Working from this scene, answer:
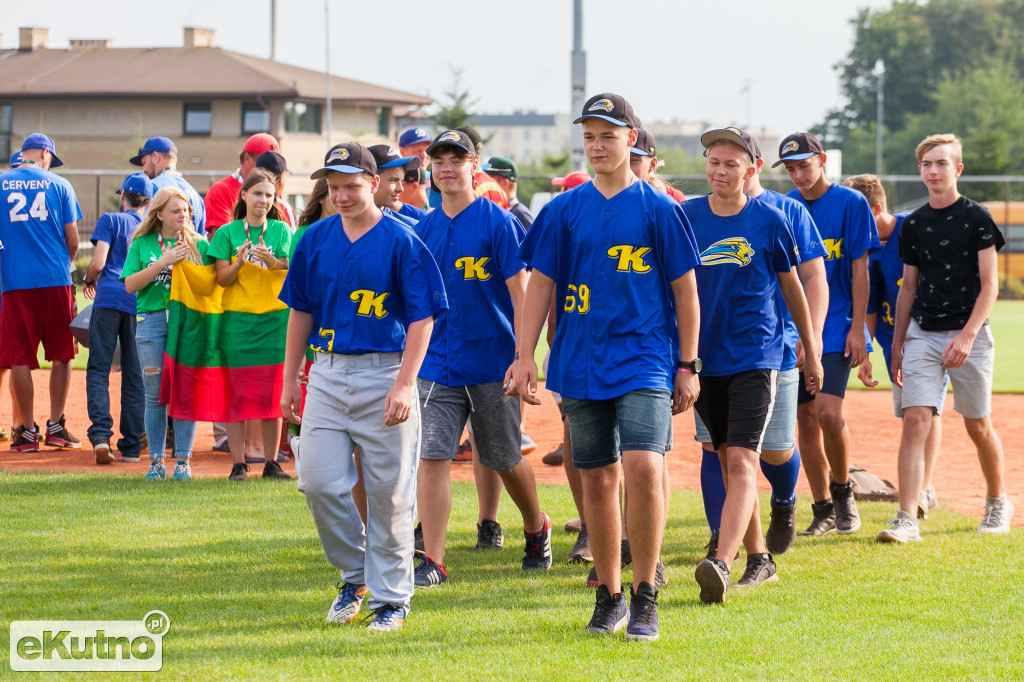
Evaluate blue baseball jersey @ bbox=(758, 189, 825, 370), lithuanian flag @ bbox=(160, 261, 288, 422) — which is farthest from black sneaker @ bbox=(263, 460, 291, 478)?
blue baseball jersey @ bbox=(758, 189, 825, 370)

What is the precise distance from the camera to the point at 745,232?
551 cm

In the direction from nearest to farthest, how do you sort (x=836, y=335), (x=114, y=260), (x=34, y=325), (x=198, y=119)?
(x=836, y=335) → (x=114, y=260) → (x=34, y=325) → (x=198, y=119)

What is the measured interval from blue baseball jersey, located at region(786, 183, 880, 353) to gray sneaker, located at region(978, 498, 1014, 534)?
134cm

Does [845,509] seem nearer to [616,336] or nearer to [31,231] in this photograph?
[616,336]

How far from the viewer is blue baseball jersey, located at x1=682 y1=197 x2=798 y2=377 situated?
549 centimetres

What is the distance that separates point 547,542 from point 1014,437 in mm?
6920

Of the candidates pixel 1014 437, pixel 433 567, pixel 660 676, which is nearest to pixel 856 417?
pixel 1014 437

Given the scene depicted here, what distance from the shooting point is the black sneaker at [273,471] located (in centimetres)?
845

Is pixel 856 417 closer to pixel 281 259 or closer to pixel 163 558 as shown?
pixel 281 259

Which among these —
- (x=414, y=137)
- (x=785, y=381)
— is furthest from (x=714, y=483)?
(x=414, y=137)

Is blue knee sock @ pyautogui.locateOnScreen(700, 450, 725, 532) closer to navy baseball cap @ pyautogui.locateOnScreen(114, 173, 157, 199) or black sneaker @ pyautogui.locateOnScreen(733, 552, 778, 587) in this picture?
black sneaker @ pyautogui.locateOnScreen(733, 552, 778, 587)

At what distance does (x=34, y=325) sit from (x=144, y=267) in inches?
70.5

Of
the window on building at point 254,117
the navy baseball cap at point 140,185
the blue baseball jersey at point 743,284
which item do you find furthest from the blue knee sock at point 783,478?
the window on building at point 254,117

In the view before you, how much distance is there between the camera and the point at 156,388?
8.42 m
